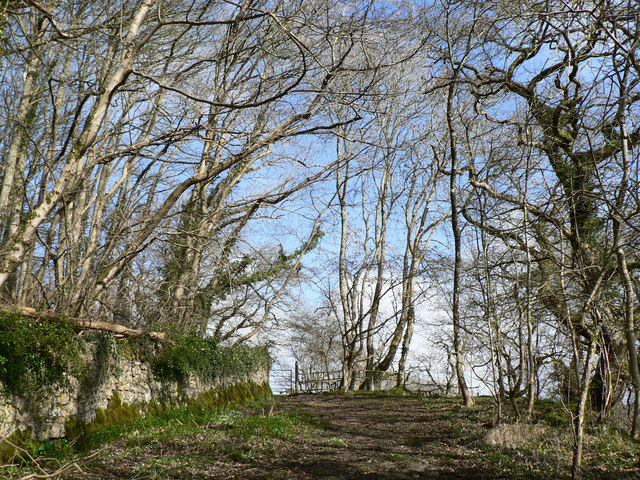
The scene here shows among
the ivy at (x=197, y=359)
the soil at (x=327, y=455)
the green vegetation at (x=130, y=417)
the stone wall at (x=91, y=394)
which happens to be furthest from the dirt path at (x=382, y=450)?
the stone wall at (x=91, y=394)

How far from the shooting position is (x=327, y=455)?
21.5ft

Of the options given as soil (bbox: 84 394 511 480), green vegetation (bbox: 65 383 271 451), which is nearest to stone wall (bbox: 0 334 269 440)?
green vegetation (bbox: 65 383 271 451)

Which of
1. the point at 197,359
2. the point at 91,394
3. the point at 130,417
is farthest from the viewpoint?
the point at 197,359

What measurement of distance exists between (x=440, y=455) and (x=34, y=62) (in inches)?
437

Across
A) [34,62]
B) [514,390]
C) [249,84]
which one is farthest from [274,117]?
[514,390]

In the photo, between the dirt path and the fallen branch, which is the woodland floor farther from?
the fallen branch

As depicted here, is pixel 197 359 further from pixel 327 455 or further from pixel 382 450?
pixel 382 450

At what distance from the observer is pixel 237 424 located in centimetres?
793

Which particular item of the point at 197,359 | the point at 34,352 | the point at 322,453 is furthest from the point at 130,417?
the point at 322,453

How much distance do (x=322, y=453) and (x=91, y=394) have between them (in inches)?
138

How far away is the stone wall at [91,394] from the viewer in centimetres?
548

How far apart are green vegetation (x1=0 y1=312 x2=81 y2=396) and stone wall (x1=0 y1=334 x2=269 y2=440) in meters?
0.15

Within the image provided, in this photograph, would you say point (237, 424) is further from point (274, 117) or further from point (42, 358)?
point (274, 117)

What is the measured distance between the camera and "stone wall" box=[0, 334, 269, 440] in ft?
18.0
